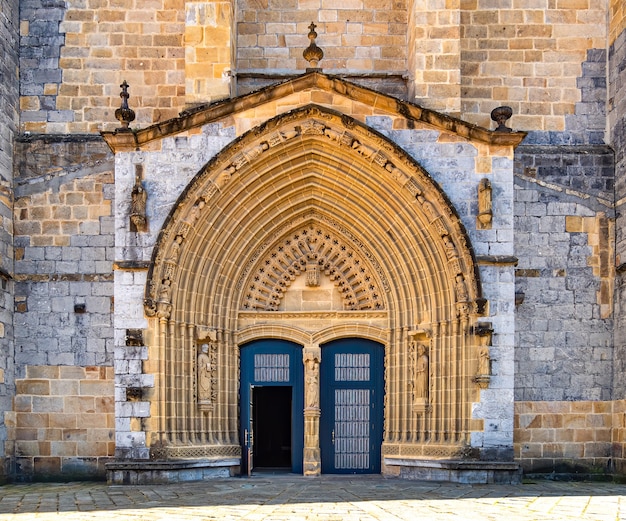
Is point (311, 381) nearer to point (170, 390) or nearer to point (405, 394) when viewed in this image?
point (405, 394)

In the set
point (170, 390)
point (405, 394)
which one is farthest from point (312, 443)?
point (170, 390)

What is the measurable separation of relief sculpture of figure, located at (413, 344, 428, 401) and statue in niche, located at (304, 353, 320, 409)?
4.60 ft

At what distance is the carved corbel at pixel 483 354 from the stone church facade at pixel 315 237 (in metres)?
0.03

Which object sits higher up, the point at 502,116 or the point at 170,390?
the point at 502,116

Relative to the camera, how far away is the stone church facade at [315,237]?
1149cm

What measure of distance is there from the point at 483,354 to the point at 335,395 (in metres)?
2.35

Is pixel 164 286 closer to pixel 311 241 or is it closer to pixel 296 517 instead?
pixel 311 241

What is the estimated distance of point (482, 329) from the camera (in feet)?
37.1

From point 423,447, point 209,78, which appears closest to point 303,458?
point 423,447

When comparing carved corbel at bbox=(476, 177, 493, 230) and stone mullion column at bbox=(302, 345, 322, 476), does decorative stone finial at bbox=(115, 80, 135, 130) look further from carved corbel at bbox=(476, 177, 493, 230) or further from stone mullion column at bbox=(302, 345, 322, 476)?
carved corbel at bbox=(476, 177, 493, 230)

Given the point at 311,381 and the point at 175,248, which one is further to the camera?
the point at 311,381

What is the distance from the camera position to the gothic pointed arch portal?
11.5 m

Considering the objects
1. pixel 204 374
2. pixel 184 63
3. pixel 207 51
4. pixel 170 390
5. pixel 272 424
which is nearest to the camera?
pixel 170 390

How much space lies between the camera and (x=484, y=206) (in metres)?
11.5
